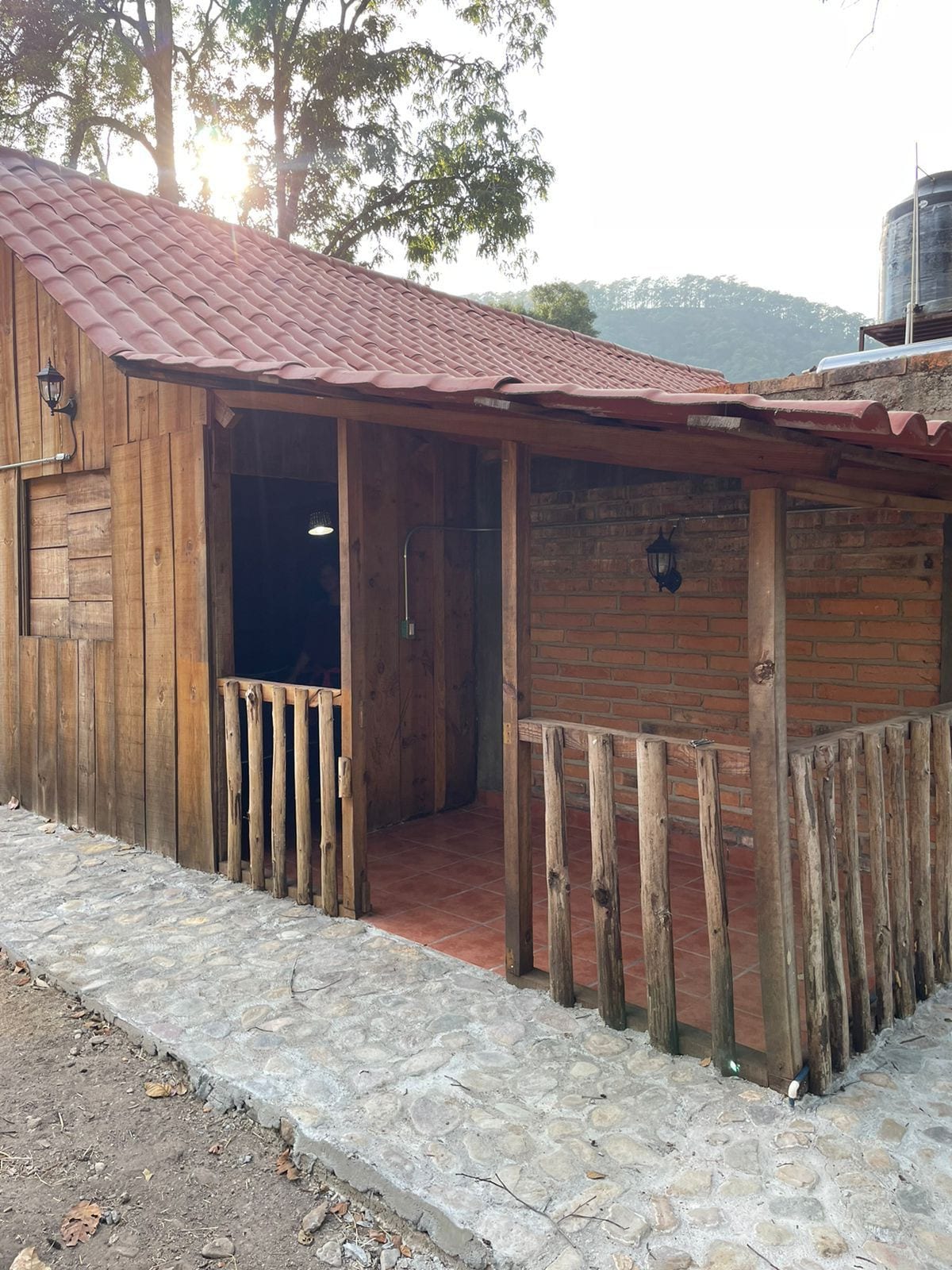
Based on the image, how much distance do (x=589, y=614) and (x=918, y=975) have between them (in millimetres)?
3295

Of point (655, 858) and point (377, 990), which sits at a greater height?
point (655, 858)

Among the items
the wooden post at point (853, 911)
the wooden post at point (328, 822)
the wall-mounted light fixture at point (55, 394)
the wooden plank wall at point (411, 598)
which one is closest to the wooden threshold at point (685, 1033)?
the wooden post at point (853, 911)

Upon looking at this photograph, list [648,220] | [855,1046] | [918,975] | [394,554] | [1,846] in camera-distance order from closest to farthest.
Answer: [855,1046] → [918,975] → [1,846] → [394,554] → [648,220]

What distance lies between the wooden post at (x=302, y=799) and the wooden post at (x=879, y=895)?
2.77m

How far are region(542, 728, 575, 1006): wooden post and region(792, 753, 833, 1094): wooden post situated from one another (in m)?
0.94

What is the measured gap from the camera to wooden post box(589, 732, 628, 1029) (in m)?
3.57

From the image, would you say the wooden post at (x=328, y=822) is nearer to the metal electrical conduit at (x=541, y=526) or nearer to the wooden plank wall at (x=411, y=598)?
the wooden plank wall at (x=411, y=598)

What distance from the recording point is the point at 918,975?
3.88 metres

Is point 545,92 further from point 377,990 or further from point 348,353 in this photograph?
point 377,990

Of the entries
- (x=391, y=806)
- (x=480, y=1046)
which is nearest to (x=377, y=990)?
(x=480, y=1046)

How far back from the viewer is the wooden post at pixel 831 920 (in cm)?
325

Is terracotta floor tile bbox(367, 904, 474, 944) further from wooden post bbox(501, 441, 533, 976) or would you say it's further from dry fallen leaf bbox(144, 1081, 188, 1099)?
dry fallen leaf bbox(144, 1081, 188, 1099)

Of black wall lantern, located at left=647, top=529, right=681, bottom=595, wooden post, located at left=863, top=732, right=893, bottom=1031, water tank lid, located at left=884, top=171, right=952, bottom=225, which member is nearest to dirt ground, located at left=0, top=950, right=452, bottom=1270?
wooden post, located at left=863, top=732, right=893, bottom=1031

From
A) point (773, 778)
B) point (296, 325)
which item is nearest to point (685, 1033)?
point (773, 778)
